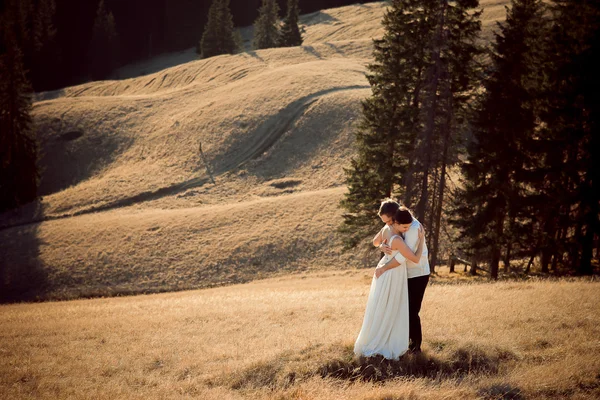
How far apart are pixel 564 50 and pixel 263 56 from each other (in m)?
67.4

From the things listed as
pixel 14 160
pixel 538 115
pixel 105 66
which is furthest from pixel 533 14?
pixel 105 66

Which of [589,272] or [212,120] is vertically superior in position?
[212,120]

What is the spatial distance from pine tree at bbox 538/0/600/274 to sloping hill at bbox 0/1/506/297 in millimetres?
18140

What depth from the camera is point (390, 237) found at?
309 inches

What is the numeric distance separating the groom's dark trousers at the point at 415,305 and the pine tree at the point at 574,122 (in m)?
16.3

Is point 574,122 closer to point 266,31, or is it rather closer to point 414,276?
point 414,276

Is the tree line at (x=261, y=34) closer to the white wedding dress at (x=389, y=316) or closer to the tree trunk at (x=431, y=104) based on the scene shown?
the tree trunk at (x=431, y=104)

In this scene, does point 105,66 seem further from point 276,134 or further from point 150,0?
point 276,134

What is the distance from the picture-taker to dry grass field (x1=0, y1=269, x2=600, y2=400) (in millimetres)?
7125

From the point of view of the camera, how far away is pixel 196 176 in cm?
5381

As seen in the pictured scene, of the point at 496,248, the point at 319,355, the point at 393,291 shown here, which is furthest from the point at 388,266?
the point at 496,248

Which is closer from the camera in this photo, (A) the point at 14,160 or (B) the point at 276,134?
(A) the point at 14,160

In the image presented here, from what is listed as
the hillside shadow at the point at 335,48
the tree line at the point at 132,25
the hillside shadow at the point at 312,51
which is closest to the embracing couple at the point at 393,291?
the hillside shadow at the point at 312,51

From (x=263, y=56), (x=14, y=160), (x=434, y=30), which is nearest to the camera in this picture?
(x=434, y=30)
